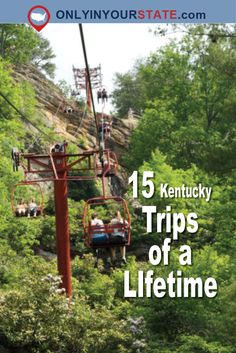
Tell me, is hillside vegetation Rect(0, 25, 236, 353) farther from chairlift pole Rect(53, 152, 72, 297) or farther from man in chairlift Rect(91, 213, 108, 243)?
man in chairlift Rect(91, 213, 108, 243)

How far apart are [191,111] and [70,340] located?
29337mm

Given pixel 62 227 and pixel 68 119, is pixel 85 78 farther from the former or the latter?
pixel 62 227

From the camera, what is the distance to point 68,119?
47000 mm

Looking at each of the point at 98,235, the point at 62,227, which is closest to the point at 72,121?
the point at 62,227

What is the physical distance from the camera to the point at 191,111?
1756 inches

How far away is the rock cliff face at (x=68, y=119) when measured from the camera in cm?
4453

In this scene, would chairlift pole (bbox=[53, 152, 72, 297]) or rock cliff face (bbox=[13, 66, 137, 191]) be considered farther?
rock cliff face (bbox=[13, 66, 137, 191])

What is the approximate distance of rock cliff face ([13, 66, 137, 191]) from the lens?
4334 cm

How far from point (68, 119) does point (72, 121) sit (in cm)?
32

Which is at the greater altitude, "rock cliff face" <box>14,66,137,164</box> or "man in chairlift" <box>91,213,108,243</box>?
"rock cliff face" <box>14,66,137,164</box>

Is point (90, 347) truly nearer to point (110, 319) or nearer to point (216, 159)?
point (110, 319)

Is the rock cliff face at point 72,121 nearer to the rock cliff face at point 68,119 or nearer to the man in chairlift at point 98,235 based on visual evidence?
the rock cliff face at point 68,119

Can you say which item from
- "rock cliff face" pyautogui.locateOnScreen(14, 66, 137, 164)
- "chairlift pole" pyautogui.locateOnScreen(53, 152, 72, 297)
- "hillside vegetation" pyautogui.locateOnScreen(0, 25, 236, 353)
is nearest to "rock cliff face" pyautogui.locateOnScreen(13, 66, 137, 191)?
"rock cliff face" pyautogui.locateOnScreen(14, 66, 137, 164)

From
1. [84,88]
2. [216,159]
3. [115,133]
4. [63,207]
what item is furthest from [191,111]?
[63,207]
